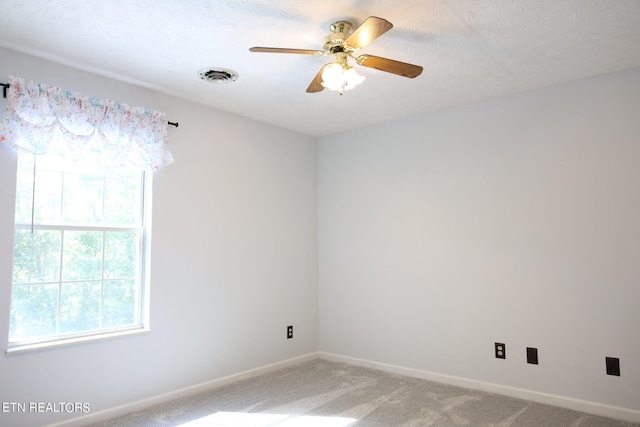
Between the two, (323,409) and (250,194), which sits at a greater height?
(250,194)

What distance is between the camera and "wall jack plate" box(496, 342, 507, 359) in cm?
349

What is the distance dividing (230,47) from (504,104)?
2283 millimetres

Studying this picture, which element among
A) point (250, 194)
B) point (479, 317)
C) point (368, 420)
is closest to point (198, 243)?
point (250, 194)

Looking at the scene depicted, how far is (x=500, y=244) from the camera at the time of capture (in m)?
3.57

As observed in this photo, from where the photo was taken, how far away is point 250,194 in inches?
163

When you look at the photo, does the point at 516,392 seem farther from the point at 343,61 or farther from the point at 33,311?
the point at 33,311

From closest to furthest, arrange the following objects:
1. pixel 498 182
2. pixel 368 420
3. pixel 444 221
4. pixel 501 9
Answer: pixel 501 9
pixel 368 420
pixel 498 182
pixel 444 221

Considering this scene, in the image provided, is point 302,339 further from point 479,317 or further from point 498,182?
point 498,182

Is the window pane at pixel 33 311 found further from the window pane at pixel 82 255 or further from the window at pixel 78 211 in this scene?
the window pane at pixel 82 255

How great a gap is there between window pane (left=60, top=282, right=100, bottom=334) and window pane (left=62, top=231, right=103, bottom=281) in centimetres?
7

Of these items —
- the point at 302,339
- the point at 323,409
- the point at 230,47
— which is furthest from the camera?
the point at 302,339

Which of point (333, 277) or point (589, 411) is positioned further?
point (333, 277)

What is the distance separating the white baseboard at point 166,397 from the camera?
2900 millimetres

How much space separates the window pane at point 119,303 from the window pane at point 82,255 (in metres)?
0.15
